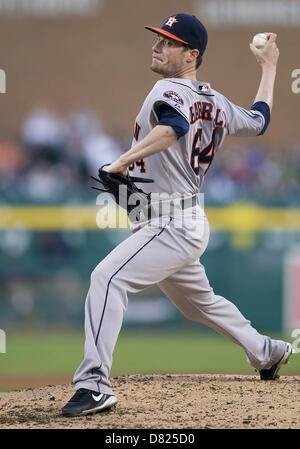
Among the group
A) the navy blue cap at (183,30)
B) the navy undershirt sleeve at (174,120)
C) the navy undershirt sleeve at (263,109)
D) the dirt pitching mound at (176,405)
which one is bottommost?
the dirt pitching mound at (176,405)

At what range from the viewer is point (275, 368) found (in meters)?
4.71

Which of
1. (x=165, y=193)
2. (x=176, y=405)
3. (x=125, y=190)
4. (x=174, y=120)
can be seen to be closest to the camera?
(x=174, y=120)

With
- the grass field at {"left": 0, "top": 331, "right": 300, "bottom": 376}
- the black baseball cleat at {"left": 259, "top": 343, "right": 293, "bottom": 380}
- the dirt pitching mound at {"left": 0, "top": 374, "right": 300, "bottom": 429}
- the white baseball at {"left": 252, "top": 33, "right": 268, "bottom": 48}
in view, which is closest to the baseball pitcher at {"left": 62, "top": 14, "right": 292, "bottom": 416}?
the dirt pitching mound at {"left": 0, "top": 374, "right": 300, "bottom": 429}

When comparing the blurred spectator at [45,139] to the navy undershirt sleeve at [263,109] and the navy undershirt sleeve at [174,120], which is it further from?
the navy undershirt sleeve at [174,120]

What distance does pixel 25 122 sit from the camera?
48.6 ft

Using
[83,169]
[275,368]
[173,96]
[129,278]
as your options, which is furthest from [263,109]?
[83,169]

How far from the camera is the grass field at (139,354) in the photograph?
759cm

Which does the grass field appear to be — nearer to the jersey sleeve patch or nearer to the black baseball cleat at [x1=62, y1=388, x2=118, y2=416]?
the black baseball cleat at [x1=62, y1=388, x2=118, y2=416]

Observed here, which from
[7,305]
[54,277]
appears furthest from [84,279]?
[7,305]

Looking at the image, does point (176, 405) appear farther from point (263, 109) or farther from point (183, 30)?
point (183, 30)

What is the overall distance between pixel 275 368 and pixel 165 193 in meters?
1.39

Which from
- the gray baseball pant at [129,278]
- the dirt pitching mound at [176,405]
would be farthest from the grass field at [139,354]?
the gray baseball pant at [129,278]

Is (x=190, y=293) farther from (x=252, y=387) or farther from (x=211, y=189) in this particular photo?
(x=211, y=189)

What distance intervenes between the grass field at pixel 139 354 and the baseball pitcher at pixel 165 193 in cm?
315
